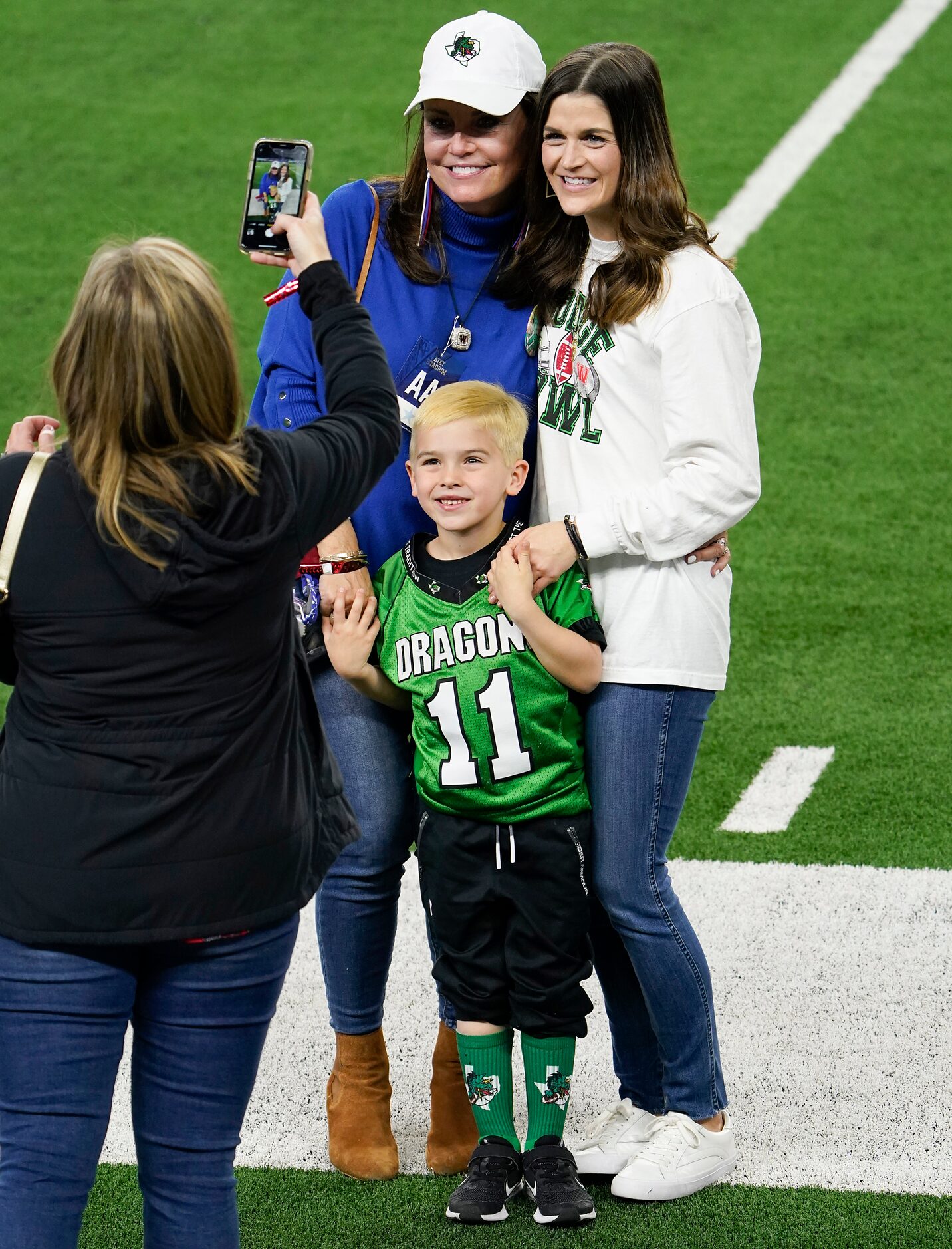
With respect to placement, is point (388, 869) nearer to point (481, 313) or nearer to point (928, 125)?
point (481, 313)

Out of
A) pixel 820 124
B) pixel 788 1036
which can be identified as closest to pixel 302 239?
pixel 788 1036

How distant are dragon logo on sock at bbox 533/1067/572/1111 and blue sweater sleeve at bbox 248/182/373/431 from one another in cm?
125

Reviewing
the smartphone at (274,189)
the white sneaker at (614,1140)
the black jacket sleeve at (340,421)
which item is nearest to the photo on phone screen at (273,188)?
the smartphone at (274,189)

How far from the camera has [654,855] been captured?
2906 millimetres

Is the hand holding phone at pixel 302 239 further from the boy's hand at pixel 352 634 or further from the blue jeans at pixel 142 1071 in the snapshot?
the blue jeans at pixel 142 1071

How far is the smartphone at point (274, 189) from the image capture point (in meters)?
2.51

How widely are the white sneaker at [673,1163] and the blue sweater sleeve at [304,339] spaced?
4.79ft

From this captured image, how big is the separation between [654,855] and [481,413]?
0.83 m

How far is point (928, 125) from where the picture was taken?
35.7ft

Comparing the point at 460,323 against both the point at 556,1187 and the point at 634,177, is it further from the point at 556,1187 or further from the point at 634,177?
the point at 556,1187

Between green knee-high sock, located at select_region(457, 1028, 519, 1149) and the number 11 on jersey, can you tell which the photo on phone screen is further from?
green knee-high sock, located at select_region(457, 1028, 519, 1149)

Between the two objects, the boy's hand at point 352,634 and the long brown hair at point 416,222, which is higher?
the long brown hair at point 416,222

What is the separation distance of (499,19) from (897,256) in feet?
23.0

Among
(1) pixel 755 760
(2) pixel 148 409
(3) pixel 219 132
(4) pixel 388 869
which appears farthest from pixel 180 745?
(3) pixel 219 132
